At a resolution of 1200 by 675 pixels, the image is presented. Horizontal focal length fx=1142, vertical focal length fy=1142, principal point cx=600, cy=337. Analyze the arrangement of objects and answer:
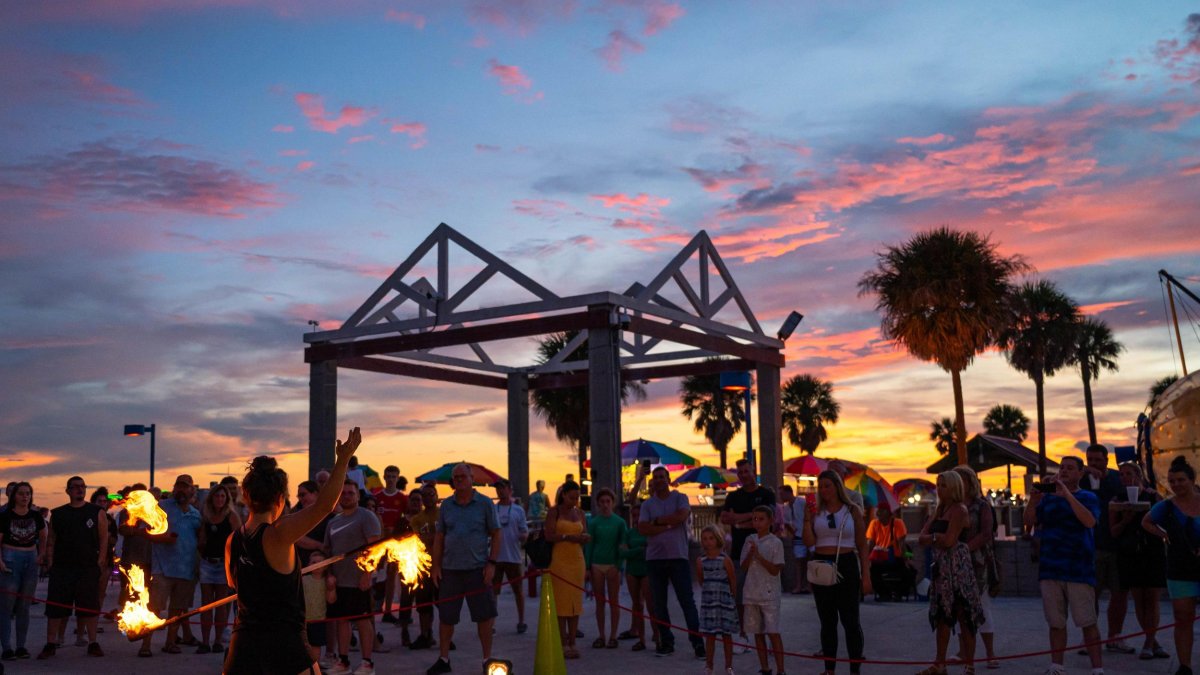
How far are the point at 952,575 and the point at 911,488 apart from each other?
26095mm

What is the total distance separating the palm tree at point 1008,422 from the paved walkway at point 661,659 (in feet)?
187

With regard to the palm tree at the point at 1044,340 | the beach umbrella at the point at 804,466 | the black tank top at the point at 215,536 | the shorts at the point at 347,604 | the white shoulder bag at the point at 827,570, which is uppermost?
the palm tree at the point at 1044,340

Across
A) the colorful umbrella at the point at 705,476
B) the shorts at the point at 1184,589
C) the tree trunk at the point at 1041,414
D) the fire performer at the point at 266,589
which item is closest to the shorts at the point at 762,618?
the shorts at the point at 1184,589

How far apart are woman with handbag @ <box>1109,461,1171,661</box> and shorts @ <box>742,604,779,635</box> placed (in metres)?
3.37

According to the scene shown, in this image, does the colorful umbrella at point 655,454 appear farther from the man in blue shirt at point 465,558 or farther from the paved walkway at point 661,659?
the man in blue shirt at point 465,558

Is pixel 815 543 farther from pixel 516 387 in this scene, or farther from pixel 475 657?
pixel 516 387

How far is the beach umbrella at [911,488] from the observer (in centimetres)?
3416

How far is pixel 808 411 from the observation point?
211ft

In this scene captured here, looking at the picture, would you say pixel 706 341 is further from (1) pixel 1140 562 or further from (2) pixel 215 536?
(1) pixel 1140 562

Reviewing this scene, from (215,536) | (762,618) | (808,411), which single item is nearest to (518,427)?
(215,536)

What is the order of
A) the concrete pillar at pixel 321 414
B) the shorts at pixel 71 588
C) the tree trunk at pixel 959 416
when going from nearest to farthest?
the shorts at pixel 71 588, the concrete pillar at pixel 321 414, the tree trunk at pixel 959 416

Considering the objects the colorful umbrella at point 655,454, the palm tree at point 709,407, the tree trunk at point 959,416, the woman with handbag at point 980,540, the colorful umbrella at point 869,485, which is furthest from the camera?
the palm tree at point 709,407

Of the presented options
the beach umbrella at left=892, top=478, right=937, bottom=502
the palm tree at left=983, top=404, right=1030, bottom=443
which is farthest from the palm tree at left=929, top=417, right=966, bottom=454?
the beach umbrella at left=892, top=478, right=937, bottom=502

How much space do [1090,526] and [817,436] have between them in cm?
5546
